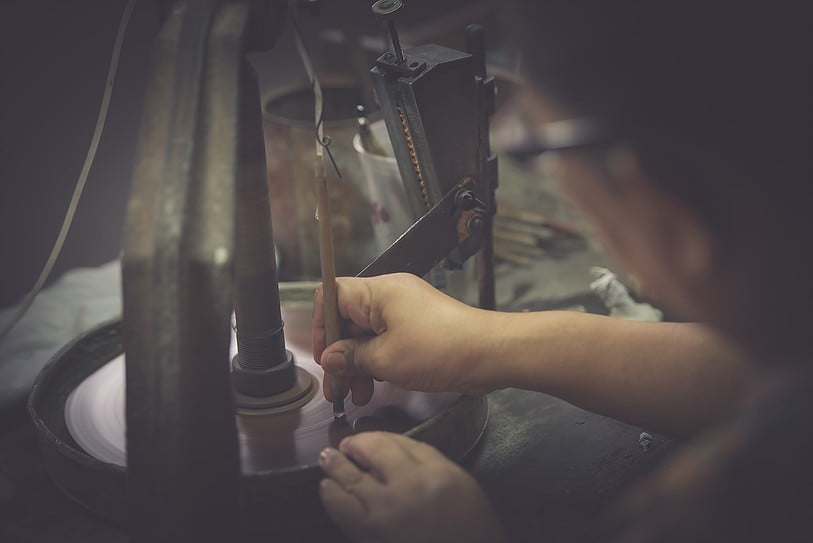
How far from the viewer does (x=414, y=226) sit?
3.45 ft

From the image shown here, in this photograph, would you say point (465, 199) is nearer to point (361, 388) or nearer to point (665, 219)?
point (361, 388)

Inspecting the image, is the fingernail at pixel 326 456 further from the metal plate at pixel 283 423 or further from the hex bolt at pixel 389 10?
the hex bolt at pixel 389 10

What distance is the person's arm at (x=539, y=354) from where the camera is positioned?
92cm

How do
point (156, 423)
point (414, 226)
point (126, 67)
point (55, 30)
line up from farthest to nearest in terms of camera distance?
point (126, 67) < point (55, 30) < point (414, 226) < point (156, 423)

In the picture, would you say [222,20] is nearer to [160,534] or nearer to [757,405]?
[160,534]

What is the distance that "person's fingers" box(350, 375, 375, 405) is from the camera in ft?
3.36

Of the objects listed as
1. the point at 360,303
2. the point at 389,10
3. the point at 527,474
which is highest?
the point at 389,10

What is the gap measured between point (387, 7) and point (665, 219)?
523mm

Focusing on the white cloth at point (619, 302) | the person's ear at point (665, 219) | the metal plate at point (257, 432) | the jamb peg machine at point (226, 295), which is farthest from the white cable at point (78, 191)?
the white cloth at point (619, 302)

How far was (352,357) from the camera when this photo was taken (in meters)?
0.99

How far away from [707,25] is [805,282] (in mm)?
184

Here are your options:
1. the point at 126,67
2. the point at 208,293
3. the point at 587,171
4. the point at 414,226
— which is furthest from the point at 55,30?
the point at 587,171

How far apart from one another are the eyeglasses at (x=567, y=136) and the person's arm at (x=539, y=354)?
14.4 inches

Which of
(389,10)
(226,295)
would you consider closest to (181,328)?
(226,295)
